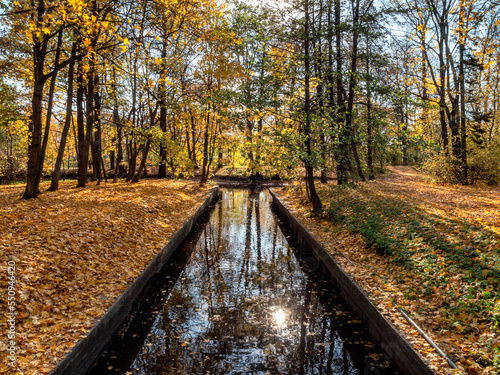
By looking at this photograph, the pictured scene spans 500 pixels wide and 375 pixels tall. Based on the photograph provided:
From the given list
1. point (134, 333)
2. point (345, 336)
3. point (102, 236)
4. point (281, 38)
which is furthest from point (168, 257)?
point (281, 38)

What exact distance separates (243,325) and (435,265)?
354 cm

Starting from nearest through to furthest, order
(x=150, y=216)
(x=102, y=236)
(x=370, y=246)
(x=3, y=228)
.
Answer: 1. (x=3, y=228)
2. (x=102, y=236)
3. (x=370, y=246)
4. (x=150, y=216)

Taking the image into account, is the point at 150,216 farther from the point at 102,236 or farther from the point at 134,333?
the point at 134,333

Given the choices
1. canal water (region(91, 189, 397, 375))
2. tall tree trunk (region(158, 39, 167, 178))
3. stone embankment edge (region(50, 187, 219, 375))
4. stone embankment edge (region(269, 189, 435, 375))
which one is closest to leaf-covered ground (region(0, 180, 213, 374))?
stone embankment edge (region(50, 187, 219, 375))

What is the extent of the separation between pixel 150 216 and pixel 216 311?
5.46 metres

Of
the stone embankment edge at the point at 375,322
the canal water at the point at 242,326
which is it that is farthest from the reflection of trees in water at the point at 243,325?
the stone embankment edge at the point at 375,322

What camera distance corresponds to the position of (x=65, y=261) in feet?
17.6

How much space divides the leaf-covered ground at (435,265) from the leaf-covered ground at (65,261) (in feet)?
14.1

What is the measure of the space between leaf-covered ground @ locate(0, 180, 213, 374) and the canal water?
26.2 inches

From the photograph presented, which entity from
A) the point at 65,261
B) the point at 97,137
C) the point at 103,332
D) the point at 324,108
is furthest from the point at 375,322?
the point at 97,137

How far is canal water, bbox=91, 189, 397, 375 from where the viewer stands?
412 centimetres

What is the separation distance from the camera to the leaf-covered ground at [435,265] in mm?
3801

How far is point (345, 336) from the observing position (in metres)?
4.89

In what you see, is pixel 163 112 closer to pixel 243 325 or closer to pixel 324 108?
pixel 324 108
